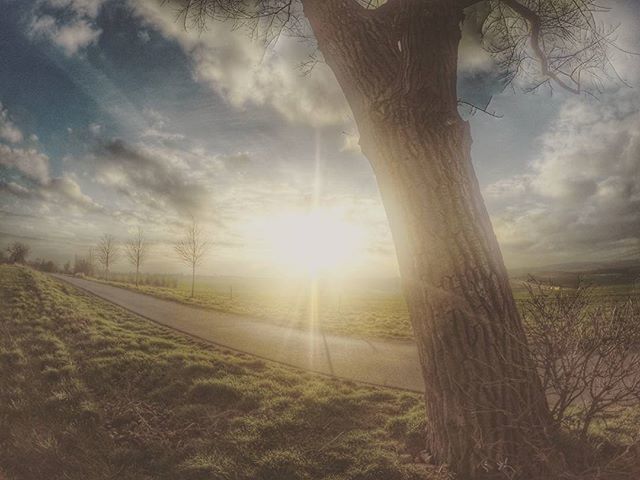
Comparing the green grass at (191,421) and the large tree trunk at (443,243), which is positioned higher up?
the large tree trunk at (443,243)

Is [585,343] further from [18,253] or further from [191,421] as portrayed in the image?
[18,253]

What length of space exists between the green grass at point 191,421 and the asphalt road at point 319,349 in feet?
2.73

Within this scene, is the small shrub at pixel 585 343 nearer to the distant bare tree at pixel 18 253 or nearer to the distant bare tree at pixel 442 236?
the distant bare tree at pixel 442 236

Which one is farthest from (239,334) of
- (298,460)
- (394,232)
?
(394,232)

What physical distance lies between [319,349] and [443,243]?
6769mm

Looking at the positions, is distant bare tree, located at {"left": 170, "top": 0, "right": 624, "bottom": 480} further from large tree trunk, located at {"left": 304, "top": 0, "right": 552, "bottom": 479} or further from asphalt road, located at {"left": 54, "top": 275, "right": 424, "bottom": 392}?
asphalt road, located at {"left": 54, "top": 275, "right": 424, "bottom": 392}

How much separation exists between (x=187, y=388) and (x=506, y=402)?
4317mm

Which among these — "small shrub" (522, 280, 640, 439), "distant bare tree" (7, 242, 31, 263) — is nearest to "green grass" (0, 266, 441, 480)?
"small shrub" (522, 280, 640, 439)

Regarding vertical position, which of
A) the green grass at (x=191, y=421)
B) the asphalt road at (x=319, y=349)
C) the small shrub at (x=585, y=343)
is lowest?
the asphalt road at (x=319, y=349)

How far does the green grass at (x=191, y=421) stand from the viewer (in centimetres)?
303

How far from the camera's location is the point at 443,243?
2.60m

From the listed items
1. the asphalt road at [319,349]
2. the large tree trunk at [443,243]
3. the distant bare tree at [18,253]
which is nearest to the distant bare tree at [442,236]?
the large tree trunk at [443,243]

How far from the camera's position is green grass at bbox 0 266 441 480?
3.03 meters

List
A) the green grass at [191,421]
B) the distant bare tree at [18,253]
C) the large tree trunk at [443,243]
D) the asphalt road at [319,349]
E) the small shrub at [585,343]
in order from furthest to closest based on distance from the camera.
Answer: the distant bare tree at [18,253] → the asphalt road at [319,349] → the green grass at [191,421] → the large tree trunk at [443,243] → the small shrub at [585,343]
